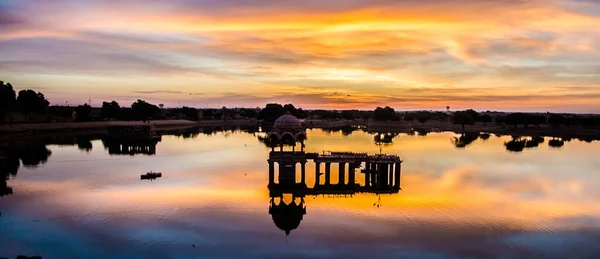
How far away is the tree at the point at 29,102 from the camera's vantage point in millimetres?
113312

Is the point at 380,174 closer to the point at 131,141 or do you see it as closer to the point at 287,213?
the point at 287,213

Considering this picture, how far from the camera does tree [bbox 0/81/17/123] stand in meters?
104

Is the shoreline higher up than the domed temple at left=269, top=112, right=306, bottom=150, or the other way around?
the domed temple at left=269, top=112, right=306, bottom=150

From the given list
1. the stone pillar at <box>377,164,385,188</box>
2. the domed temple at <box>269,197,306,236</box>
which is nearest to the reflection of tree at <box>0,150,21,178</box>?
the domed temple at <box>269,197,306,236</box>

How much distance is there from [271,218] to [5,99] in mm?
95681

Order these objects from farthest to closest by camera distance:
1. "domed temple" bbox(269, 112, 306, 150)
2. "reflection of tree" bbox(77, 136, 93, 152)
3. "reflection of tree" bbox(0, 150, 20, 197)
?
"reflection of tree" bbox(77, 136, 93, 152) → "domed temple" bbox(269, 112, 306, 150) → "reflection of tree" bbox(0, 150, 20, 197)

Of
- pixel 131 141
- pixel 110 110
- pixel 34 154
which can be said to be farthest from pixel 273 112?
pixel 34 154

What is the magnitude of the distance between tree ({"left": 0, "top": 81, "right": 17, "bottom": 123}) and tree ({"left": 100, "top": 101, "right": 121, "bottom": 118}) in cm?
4955

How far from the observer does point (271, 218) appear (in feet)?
121

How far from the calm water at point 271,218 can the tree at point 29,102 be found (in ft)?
194

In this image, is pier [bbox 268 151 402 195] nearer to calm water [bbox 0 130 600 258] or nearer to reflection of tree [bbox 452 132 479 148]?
calm water [bbox 0 130 600 258]

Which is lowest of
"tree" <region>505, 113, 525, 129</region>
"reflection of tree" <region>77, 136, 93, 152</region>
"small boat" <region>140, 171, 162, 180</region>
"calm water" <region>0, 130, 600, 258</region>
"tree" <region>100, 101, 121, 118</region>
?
"calm water" <region>0, 130, 600, 258</region>

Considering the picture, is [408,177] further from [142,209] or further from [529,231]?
[142,209]

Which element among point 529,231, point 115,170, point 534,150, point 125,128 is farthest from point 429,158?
point 125,128
